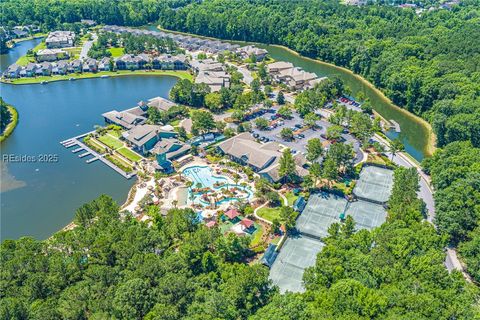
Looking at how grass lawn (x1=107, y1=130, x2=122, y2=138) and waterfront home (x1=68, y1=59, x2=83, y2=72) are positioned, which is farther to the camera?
waterfront home (x1=68, y1=59, x2=83, y2=72)

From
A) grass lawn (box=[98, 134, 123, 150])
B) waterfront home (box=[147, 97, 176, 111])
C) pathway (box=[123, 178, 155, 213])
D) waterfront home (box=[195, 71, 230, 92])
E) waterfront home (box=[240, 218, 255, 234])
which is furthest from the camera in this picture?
waterfront home (box=[195, 71, 230, 92])

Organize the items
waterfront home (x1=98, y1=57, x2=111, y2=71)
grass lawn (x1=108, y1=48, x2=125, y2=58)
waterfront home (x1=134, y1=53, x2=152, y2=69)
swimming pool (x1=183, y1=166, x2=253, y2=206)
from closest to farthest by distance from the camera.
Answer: swimming pool (x1=183, y1=166, x2=253, y2=206)
waterfront home (x1=98, y1=57, x2=111, y2=71)
waterfront home (x1=134, y1=53, x2=152, y2=69)
grass lawn (x1=108, y1=48, x2=125, y2=58)

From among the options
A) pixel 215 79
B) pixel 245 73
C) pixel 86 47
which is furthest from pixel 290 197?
pixel 86 47

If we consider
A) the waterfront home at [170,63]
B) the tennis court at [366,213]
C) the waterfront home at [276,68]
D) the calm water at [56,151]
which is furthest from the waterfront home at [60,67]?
the tennis court at [366,213]

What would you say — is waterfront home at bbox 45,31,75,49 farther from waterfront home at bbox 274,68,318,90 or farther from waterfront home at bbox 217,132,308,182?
waterfront home at bbox 217,132,308,182

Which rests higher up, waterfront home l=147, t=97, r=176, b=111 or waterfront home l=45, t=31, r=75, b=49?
waterfront home l=147, t=97, r=176, b=111

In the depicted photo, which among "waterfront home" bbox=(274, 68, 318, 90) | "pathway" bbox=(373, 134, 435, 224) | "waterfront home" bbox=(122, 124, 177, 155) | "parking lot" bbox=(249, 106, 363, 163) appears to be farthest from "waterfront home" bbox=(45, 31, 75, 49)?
"pathway" bbox=(373, 134, 435, 224)

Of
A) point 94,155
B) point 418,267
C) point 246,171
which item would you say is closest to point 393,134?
point 246,171

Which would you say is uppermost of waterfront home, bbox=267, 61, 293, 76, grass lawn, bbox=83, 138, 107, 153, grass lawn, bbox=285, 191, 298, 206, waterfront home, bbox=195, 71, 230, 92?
waterfront home, bbox=267, 61, 293, 76

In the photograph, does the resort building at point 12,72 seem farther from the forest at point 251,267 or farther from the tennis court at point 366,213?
the tennis court at point 366,213
